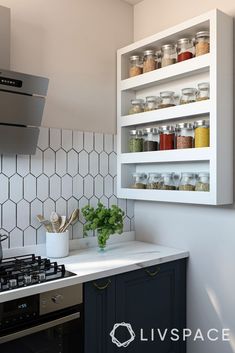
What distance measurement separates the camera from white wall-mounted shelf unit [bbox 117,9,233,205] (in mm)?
1840

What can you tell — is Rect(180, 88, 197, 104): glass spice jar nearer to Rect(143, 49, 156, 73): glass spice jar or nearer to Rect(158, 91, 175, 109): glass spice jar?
Rect(158, 91, 175, 109): glass spice jar

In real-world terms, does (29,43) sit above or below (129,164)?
above

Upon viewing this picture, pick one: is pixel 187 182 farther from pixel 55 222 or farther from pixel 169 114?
pixel 55 222

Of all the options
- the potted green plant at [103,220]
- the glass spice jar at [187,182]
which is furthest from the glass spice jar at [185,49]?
the potted green plant at [103,220]

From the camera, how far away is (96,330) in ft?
5.46

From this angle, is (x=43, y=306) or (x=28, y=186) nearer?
(x=43, y=306)

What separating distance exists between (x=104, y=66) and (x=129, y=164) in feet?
2.38

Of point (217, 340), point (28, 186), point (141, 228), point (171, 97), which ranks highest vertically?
point (171, 97)

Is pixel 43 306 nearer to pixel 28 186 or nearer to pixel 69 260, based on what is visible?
pixel 69 260

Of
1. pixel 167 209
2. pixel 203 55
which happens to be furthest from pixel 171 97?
pixel 167 209

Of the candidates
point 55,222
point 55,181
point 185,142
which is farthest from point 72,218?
point 185,142

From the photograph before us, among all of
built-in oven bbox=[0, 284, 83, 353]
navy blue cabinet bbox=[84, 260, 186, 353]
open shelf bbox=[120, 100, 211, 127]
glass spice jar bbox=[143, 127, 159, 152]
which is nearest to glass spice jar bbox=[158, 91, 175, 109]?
open shelf bbox=[120, 100, 211, 127]

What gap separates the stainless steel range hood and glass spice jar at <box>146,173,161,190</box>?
816 millimetres

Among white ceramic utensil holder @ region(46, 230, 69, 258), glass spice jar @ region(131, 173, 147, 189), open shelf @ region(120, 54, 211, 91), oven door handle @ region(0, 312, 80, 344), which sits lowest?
oven door handle @ region(0, 312, 80, 344)
